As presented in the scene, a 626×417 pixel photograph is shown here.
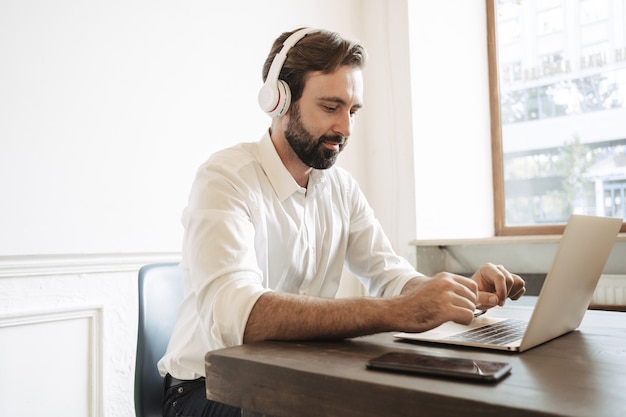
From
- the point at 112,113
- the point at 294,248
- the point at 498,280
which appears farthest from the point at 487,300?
the point at 112,113

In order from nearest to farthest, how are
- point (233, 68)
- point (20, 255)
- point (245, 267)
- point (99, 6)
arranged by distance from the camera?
point (245, 267) < point (20, 255) < point (99, 6) < point (233, 68)

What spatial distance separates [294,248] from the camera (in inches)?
53.3

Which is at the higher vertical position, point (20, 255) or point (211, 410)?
point (20, 255)

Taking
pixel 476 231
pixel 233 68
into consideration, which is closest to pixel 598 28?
pixel 476 231

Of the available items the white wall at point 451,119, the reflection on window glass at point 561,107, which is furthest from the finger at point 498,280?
the reflection on window glass at point 561,107

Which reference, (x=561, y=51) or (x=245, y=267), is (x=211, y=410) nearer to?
(x=245, y=267)

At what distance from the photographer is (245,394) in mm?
758

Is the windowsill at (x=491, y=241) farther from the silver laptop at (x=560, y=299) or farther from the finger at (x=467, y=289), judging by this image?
the finger at (x=467, y=289)

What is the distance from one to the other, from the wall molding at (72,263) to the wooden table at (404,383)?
39.4 inches

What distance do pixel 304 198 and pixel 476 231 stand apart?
1.72 m

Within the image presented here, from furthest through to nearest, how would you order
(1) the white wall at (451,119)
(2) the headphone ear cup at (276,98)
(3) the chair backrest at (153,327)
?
(1) the white wall at (451,119) < (2) the headphone ear cup at (276,98) < (3) the chair backrest at (153,327)

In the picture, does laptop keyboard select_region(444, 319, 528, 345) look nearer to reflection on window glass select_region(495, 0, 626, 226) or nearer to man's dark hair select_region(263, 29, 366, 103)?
man's dark hair select_region(263, 29, 366, 103)

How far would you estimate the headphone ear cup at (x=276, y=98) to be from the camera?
4.52 ft

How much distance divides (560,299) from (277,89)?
83 cm
